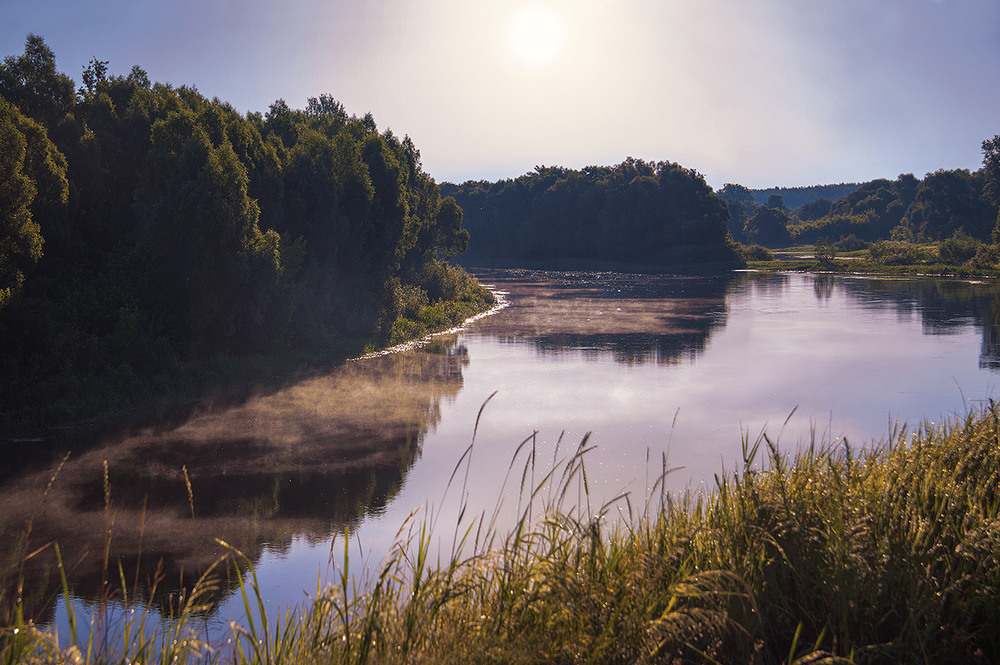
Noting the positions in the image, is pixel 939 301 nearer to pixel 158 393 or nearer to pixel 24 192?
pixel 158 393

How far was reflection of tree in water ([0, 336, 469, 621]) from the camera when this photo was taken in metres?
9.14

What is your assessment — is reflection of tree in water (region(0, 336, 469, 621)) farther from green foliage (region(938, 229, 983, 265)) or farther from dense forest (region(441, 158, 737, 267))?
dense forest (region(441, 158, 737, 267))

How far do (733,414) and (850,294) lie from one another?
37478 mm

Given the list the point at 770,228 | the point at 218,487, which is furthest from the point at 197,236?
the point at 770,228

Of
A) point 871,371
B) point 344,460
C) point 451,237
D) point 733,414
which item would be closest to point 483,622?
point 344,460

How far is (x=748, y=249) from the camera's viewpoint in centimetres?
9562

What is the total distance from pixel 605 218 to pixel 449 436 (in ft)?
271

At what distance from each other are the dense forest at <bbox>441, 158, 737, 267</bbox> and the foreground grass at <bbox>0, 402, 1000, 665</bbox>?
8275 centimetres

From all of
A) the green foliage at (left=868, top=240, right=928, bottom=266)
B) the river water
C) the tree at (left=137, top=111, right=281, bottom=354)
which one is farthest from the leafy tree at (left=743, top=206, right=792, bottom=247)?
the tree at (left=137, top=111, right=281, bottom=354)

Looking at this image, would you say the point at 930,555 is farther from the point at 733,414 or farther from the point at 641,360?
the point at 641,360

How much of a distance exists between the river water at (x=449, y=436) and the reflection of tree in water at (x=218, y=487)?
4cm

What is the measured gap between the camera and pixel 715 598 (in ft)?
15.0

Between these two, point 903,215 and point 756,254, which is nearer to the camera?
point 756,254

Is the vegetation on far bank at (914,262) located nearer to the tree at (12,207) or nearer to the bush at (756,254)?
the bush at (756,254)
